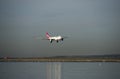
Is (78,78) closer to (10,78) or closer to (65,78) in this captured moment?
(65,78)

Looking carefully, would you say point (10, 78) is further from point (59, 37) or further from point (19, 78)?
point (59, 37)

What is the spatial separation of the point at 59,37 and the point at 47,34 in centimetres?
738

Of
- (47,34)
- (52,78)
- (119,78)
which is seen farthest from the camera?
(47,34)

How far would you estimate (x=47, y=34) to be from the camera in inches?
1085

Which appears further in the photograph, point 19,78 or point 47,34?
point 47,34

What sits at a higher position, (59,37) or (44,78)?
(59,37)

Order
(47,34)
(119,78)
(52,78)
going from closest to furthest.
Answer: (119,78) → (52,78) → (47,34)

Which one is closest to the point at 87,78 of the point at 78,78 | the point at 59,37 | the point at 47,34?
the point at 78,78

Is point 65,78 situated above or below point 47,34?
below

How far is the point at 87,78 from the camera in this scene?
2092 centimetres

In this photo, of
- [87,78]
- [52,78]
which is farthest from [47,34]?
[87,78]

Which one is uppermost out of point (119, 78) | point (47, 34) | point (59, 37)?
point (47, 34)

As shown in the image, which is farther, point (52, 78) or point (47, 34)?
point (47, 34)

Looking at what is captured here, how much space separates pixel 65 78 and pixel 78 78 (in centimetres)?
94
